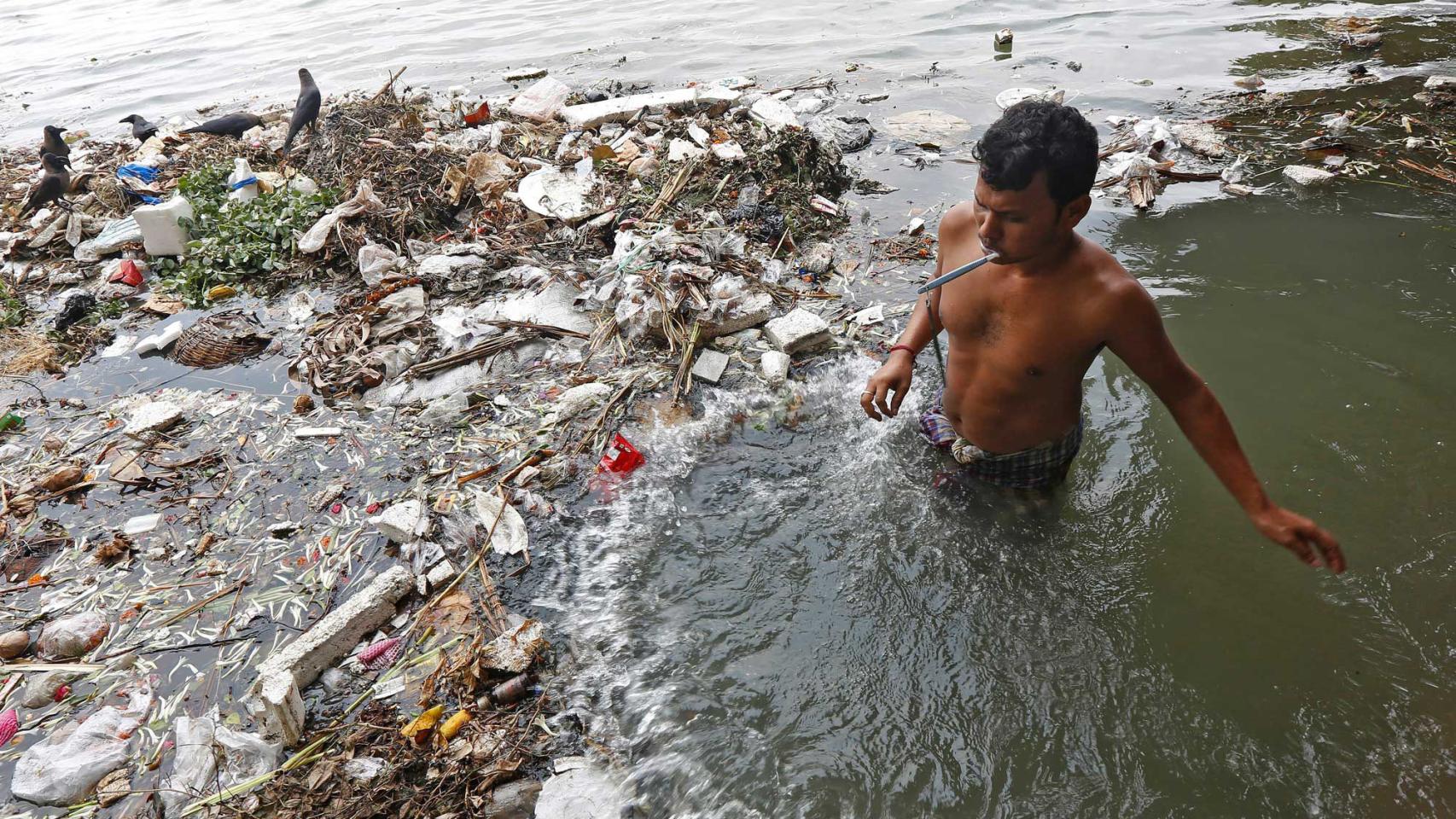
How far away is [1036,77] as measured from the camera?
6863 mm

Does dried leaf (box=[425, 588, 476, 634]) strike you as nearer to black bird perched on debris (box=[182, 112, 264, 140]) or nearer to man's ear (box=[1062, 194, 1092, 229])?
man's ear (box=[1062, 194, 1092, 229])

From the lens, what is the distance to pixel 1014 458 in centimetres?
249

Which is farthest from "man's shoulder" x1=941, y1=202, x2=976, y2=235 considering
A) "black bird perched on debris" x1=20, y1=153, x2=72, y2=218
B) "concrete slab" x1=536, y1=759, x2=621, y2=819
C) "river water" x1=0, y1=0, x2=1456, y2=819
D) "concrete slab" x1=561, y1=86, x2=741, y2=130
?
"black bird perched on debris" x1=20, y1=153, x2=72, y2=218

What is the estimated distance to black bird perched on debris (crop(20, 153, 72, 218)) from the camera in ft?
17.0

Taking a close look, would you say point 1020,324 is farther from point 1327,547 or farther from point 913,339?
point 1327,547

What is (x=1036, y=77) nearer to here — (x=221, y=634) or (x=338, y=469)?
(x=338, y=469)

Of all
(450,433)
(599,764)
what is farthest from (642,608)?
(450,433)

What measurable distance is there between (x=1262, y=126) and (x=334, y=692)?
6.72 meters

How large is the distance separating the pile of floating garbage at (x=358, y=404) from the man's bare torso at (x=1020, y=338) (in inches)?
44.4

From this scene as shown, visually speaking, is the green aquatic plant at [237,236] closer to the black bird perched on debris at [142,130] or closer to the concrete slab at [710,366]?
the black bird perched on debris at [142,130]

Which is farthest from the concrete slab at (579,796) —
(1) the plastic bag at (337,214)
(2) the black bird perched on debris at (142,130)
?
(2) the black bird perched on debris at (142,130)

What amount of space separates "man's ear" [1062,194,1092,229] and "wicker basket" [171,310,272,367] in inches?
153

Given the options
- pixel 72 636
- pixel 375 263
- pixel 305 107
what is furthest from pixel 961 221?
pixel 305 107

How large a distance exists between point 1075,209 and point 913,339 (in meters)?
0.74
